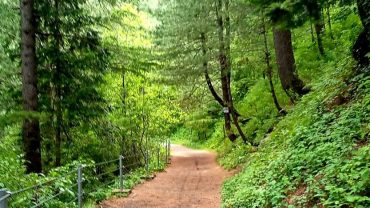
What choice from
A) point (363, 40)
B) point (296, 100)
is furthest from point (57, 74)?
point (363, 40)

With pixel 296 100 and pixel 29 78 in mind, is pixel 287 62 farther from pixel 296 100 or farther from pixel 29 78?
pixel 29 78

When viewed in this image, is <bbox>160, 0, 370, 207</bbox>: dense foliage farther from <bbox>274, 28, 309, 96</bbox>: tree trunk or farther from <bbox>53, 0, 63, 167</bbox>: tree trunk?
<bbox>53, 0, 63, 167</bbox>: tree trunk

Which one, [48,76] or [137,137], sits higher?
[48,76]

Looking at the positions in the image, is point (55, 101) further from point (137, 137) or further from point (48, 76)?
point (137, 137)

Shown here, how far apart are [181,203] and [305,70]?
8364 mm

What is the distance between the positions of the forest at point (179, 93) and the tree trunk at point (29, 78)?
24 mm

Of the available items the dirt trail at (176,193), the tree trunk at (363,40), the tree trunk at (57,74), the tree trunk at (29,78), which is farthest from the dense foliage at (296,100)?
the tree trunk at (57,74)

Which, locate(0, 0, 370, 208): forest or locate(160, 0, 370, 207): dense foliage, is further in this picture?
locate(0, 0, 370, 208): forest

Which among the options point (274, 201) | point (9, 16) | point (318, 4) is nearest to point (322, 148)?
point (274, 201)

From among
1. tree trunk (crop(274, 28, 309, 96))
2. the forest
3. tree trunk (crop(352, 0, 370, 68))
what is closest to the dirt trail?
the forest

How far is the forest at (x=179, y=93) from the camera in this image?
19.7ft

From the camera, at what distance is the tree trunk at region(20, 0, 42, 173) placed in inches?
374

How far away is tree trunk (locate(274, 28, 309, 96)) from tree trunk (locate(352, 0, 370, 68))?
15.7ft

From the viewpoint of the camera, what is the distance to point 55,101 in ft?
36.8
